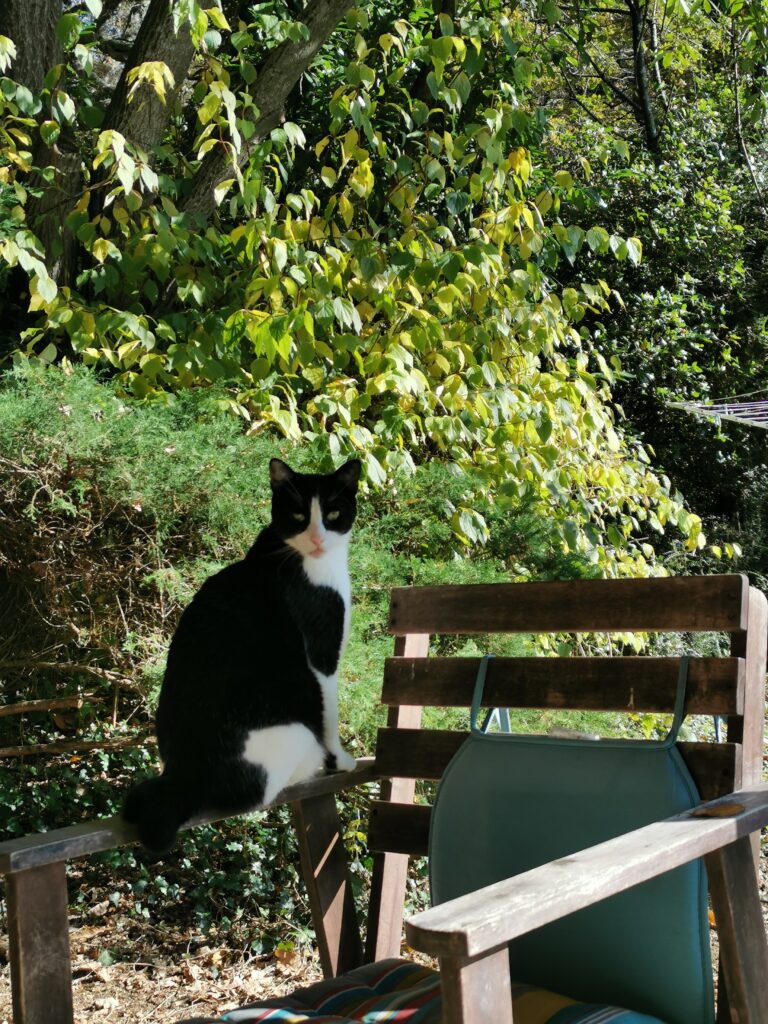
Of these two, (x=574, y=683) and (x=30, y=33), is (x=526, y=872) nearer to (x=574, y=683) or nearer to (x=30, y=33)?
(x=574, y=683)

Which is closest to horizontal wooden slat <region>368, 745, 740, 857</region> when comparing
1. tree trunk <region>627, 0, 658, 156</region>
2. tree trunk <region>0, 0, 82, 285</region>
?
tree trunk <region>0, 0, 82, 285</region>

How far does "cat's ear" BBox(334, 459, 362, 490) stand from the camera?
2.01 meters

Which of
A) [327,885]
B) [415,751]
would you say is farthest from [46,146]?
[327,885]

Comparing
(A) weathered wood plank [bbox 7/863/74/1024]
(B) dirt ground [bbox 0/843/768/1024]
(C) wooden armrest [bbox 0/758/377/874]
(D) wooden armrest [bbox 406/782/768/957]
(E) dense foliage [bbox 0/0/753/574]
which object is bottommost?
(B) dirt ground [bbox 0/843/768/1024]

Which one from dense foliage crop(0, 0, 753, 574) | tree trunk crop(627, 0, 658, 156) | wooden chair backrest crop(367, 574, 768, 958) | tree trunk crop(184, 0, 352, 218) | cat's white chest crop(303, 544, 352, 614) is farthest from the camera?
tree trunk crop(627, 0, 658, 156)

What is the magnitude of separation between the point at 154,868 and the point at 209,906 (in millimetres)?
228

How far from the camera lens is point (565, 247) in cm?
325

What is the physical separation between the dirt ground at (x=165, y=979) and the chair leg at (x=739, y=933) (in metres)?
1.50

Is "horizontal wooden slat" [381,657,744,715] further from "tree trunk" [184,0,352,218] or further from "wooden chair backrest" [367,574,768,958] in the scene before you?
"tree trunk" [184,0,352,218]

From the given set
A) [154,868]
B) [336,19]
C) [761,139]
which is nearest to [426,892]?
[154,868]

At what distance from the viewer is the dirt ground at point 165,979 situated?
2418 mm

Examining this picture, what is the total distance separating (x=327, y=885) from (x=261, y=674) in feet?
1.29

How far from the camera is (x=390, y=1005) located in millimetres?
1373

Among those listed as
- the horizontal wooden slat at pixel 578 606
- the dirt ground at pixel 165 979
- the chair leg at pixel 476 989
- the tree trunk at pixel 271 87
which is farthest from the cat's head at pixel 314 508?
the tree trunk at pixel 271 87
